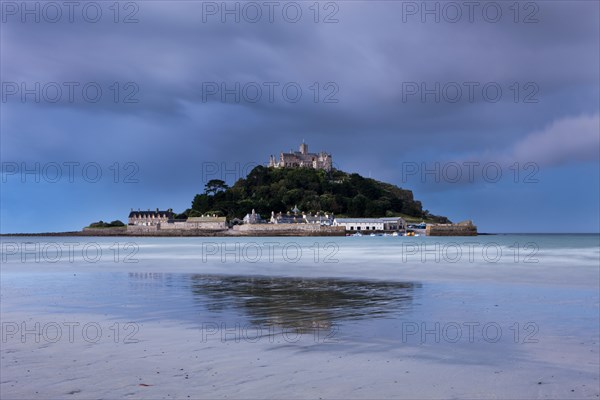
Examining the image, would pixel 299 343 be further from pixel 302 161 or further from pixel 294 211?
pixel 302 161

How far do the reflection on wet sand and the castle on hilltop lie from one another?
151443mm

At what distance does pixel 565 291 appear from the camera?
17.1m

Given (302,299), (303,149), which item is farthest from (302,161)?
(302,299)

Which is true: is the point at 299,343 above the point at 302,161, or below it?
below

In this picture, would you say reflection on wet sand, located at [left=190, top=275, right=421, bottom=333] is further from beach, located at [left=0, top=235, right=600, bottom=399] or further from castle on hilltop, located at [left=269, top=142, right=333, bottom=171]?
castle on hilltop, located at [left=269, top=142, right=333, bottom=171]

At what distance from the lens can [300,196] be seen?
148m

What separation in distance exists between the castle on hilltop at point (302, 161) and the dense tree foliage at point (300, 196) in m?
7.90

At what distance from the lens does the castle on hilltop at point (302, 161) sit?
172 m

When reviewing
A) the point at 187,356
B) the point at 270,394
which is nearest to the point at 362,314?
the point at 187,356

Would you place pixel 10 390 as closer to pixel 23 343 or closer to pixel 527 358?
pixel 23 343

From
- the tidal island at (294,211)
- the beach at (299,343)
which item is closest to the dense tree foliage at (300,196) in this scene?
the tidal island at (294,211)

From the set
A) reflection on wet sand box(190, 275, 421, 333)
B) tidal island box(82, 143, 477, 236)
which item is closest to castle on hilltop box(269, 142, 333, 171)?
tidal island box(82, 143, 477, 236)

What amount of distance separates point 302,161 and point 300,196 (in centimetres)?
2806

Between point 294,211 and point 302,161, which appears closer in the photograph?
point 294,211
